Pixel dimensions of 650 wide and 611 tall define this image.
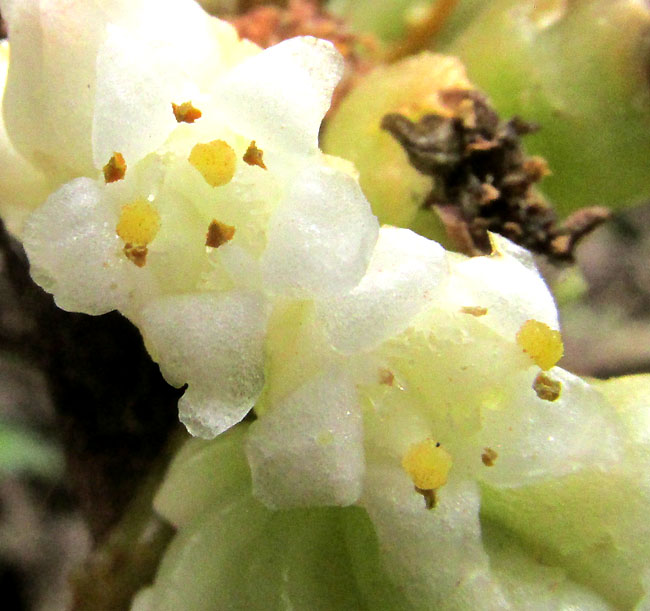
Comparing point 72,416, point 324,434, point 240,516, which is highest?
point 324,434

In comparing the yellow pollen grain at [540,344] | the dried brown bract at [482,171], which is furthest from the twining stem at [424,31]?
the yellow pollen grain at [540,344]

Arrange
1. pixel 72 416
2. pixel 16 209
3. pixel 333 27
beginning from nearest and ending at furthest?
pixel 16 209
pixel 72 416
pixel 333 27

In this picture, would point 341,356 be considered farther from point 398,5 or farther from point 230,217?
point 398,5

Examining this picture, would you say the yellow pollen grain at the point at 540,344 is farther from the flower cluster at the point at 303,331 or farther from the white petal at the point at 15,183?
the white petal at the point at 15,183

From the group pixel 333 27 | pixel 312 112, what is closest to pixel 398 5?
pixel 333 27

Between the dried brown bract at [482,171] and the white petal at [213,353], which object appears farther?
the dried brown bract at [482,171]

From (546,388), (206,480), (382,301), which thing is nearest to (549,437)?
(546,388)
